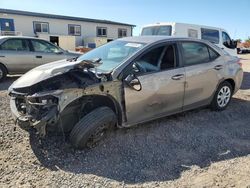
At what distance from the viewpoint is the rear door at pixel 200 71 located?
4562 millimetres

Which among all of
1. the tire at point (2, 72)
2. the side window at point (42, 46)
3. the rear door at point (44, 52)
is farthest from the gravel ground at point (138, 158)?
the side window at point (42, 46)

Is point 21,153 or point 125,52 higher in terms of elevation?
point 125,52

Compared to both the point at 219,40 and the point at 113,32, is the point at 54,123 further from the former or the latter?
the point at 113,32

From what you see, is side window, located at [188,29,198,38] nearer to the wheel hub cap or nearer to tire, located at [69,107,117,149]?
the wheel hub cap

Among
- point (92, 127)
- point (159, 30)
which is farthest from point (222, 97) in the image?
point (159, 30)

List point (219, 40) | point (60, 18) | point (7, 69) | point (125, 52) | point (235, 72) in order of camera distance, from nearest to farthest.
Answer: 1. point (125, 52)
2. point (235, 72)
3. point (7, 69)
4. point (219, 40)
5. point (60, 18)

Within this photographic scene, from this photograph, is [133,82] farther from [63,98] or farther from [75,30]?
[75,30]

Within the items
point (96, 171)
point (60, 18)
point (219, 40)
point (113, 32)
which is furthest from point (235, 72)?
point (113, 32)

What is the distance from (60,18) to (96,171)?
80.5 ft

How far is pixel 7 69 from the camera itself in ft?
27.7

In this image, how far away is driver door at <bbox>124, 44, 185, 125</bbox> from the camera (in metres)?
3.86

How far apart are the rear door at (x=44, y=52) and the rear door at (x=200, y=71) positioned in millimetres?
6006

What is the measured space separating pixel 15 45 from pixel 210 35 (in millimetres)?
7474

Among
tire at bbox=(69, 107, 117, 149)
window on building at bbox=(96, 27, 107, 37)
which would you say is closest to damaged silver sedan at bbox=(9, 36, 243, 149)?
tire at bbox=(69, 107, 117, 149)
